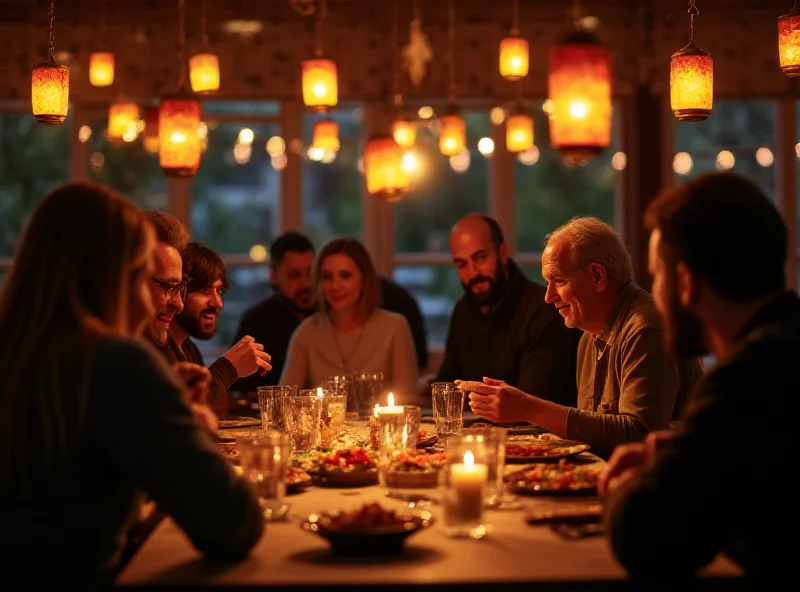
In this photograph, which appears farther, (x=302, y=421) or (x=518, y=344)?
(x=518, y=344)

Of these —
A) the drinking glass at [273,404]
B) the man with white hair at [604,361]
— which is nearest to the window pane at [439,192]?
the man with white hair at [604,361]

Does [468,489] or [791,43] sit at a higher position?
[791,43]

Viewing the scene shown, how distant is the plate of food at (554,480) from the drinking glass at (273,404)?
90 centimetres

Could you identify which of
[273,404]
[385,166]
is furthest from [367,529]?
[385,166]

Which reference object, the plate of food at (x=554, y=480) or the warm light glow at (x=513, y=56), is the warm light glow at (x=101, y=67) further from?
the plate of food at (x=554, y=480)

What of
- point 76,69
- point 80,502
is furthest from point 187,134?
point 76,69

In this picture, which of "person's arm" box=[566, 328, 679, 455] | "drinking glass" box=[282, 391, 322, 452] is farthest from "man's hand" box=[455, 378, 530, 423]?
"drinking glass" box=[282, 391, 322, 452]

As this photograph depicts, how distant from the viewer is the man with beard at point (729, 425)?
Answer: 6.25ft

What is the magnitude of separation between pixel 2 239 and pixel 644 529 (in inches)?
309

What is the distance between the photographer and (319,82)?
15.4 ft

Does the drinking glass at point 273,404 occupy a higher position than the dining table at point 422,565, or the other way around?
the drinking glass at point 273,404

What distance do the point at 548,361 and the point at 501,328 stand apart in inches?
15.0

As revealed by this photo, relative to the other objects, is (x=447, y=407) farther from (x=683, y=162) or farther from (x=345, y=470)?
(x=683, y=162)

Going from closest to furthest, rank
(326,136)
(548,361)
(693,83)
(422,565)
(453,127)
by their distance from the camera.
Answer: (422,565) < (693,83) < (548,361) < (453,127) < (326,136)
